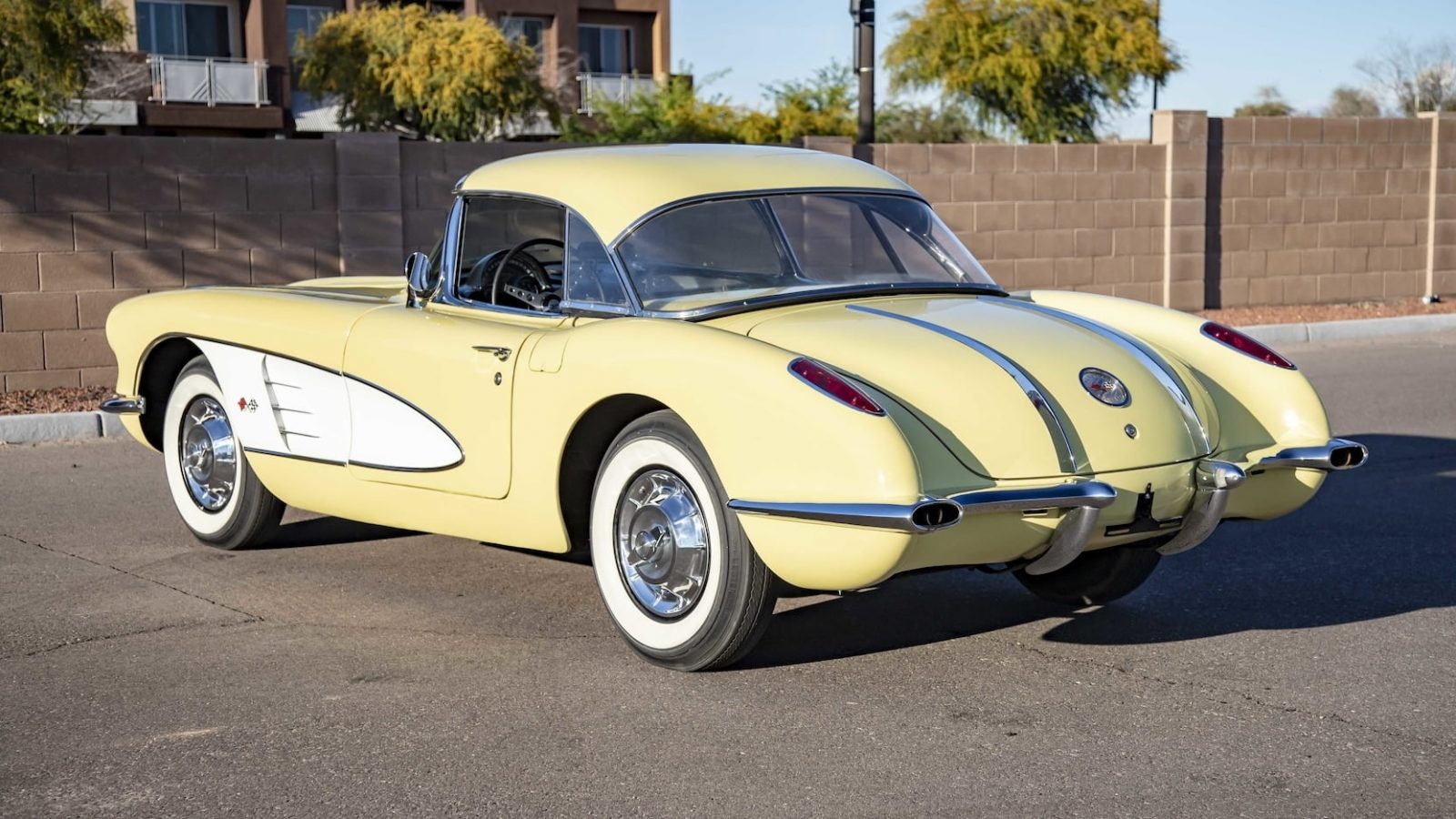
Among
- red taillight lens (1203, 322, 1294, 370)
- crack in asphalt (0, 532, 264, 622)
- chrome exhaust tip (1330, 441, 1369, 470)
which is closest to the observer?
chrome exhaust tip (1330, 441, 1369, 470)

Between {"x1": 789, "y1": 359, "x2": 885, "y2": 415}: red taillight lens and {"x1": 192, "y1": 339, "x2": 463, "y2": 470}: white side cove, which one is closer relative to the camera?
{"x1": 789, "y1": 359, "x2": 885, "y2": 415}: red taillight lens

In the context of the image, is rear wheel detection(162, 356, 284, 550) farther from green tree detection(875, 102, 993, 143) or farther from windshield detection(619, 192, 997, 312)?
green tree detection(875, 102, 993, 143)

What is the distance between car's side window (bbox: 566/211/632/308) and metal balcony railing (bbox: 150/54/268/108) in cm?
3432

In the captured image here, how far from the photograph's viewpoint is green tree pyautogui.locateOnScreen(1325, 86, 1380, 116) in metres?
49.8

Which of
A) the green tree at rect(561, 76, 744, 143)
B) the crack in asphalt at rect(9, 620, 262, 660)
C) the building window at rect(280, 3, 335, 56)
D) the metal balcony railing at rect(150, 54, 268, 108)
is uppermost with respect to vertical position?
the building window at rect(280, 3, 335, 56)

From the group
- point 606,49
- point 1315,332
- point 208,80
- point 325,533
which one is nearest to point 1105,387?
point 325,533

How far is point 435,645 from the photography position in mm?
5023

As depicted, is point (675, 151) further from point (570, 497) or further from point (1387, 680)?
point (1387, 680)

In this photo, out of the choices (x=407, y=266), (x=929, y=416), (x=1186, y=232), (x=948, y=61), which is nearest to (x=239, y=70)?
(x=948, y=61)

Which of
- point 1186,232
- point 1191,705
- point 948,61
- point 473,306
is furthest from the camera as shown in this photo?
point 948,61

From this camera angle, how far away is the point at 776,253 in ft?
17.3

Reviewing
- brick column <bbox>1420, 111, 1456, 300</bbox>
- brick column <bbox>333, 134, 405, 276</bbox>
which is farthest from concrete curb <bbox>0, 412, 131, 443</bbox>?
brick column <bbox>1420, 111, 1456, 300</bbox>

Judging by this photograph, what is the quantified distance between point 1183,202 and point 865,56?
3576 millimetres

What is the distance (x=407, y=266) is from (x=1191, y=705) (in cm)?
325
